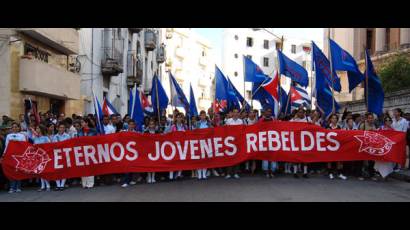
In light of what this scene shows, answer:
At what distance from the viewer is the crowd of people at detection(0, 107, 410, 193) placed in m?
12.1

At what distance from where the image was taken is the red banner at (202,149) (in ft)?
39.0

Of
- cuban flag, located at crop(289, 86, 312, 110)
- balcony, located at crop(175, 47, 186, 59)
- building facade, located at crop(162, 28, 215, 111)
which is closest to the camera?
cuban flag, located at crop(289, 86, 312, 110)

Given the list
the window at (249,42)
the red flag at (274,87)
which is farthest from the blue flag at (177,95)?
the window at (249,42)

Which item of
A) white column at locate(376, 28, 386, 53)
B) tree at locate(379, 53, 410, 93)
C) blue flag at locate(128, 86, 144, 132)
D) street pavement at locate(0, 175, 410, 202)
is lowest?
street pavement at locate(0, 175, 410, 202)

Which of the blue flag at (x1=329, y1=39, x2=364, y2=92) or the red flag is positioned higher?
the blue flag at (x1=329, y1=39, x2=364, y2=92)

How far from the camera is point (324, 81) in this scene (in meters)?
14.6

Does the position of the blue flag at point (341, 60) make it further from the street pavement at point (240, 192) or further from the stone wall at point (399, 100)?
the stone wall at point (399, 100)

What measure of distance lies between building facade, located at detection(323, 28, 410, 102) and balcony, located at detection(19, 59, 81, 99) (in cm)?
2117

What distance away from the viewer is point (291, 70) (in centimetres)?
1612

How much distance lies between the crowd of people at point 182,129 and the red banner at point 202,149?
34cm

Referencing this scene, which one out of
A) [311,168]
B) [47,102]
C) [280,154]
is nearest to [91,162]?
[280,154]

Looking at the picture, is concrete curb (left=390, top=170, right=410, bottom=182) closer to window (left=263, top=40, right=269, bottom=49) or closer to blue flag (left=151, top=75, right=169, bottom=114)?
blue flag (left=151, top=75, right=169, bottom=114)

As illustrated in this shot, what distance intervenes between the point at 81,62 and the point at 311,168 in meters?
17.0

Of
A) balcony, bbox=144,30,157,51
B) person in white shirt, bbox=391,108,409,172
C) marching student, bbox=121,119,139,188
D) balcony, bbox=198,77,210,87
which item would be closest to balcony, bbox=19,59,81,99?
marching student, bbox=121,119,139,188
